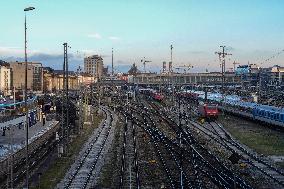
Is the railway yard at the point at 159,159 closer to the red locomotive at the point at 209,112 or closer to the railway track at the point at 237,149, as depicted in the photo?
the railway track at the point at 237,149

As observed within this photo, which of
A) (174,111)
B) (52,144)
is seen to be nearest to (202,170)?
(52,144)

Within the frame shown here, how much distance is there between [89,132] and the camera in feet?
182

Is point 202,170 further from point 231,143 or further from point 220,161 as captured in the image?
point 231,143

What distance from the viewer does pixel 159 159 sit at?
34.6m

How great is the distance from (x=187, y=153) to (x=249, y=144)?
8547 mm

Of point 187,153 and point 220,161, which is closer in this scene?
point 220,161

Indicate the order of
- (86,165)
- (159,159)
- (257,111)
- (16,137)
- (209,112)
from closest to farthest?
(86,165)
(159,159)
(16,137)
(257,111)
(209,112)

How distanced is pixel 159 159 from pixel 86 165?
5022 millimetres

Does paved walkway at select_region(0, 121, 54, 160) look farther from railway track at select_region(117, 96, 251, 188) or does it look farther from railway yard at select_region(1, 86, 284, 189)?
railway track at select_region(117, 96, 251, 188)

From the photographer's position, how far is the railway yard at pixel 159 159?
27.0 meters

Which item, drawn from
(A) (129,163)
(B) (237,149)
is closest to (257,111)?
(B) (237,149)

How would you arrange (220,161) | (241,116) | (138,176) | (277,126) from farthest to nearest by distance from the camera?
(241,116) → (277,126) → (220,161) → (138,176)

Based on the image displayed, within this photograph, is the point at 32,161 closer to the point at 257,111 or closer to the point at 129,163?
A: the point at 129,163

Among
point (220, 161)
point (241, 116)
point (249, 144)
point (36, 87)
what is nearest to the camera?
point (220, 161)
